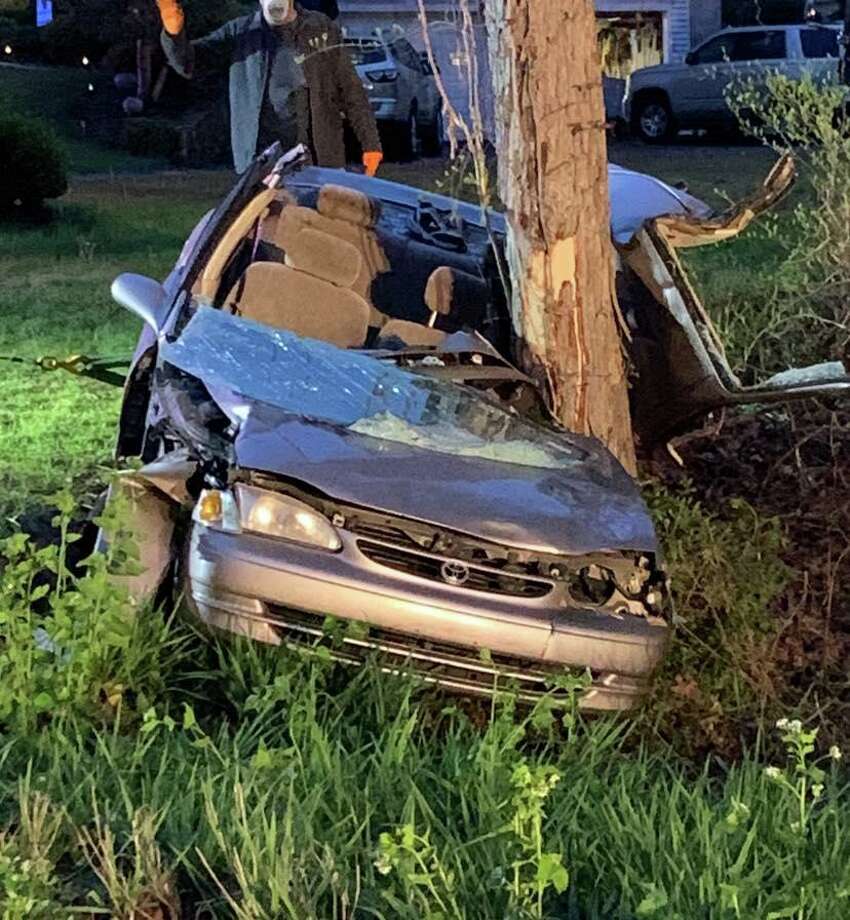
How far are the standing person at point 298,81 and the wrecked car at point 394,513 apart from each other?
276cm

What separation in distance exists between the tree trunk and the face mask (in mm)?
2640

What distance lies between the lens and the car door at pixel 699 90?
21.5 meters

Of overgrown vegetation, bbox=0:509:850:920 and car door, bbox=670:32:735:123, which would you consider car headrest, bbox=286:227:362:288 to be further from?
car door, bbox=670:32:735:123

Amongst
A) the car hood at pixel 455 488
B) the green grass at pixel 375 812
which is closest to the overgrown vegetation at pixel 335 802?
the green grass at pixel 375 812

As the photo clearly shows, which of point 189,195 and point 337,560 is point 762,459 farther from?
point 189,195

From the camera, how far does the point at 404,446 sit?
13.2 feet

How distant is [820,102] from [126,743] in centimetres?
510

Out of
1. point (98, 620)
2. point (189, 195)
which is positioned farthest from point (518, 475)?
point (189, 195)

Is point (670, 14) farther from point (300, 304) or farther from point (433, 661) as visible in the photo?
point (433, 661)

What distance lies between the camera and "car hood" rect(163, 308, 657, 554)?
3684 millimetres

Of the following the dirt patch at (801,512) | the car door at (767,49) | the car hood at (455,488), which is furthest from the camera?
the car door at (767,49)

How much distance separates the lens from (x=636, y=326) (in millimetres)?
→ 5301

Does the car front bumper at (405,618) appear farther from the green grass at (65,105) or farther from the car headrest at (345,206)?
the green grass at (65,105)

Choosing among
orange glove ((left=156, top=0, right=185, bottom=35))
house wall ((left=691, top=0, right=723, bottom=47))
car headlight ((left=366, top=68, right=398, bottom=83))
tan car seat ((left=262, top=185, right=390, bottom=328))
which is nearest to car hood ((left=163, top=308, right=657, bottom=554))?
tan car seat ((left=262, top=185, right=390, bottom=328))
